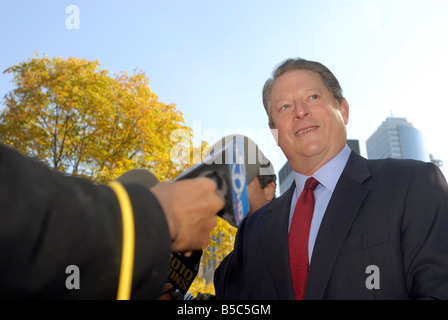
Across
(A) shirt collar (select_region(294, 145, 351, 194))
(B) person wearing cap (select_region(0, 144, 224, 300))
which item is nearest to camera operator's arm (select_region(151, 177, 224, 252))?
(B) person wearing cap (select_region(0, 144, 224, 300))

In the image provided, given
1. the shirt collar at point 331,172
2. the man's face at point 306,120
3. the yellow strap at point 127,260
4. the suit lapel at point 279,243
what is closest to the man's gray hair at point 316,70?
the man's face at point 306,120

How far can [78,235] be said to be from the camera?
0.95 meters

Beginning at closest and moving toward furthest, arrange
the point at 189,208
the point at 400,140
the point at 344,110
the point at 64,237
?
the point at 64,237 → the point at 189,208 → the point at 344,110 → the point at 400,140

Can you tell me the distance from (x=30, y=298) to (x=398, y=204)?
1950 mm

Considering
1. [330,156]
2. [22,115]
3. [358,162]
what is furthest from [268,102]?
[22,115]

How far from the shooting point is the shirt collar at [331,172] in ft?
8.54

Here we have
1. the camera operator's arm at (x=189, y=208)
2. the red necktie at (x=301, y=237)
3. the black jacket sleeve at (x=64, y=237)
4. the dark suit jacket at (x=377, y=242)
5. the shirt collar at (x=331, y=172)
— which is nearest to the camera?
the black jacket sleeve at (x=64, y=237)

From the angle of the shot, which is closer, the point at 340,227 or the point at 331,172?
the point at 340,227

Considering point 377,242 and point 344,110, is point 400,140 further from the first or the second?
point 377,242

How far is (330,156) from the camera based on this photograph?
2.90 metres

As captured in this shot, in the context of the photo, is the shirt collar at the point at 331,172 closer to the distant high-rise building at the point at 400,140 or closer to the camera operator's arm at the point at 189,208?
the camera operator's arm at the point at 189,208

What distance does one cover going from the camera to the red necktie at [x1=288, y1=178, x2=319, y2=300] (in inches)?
85.7

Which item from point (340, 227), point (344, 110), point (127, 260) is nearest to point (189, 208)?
point (127, 260)

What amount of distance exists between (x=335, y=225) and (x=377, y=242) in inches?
9.7
